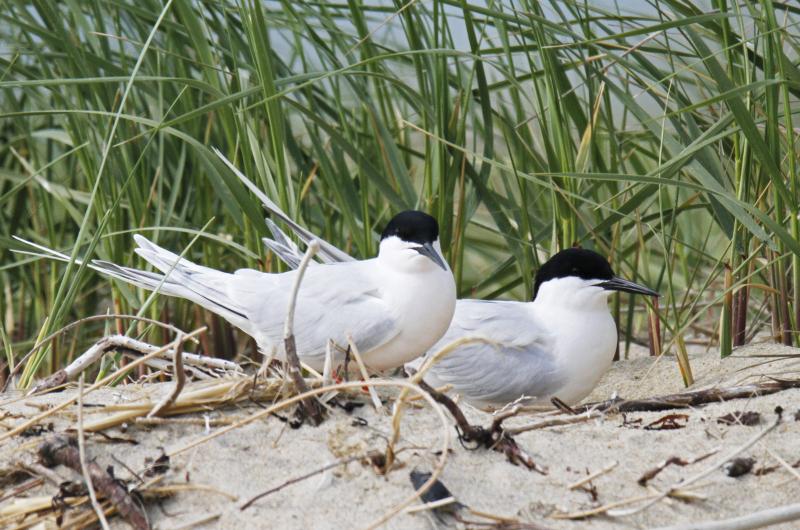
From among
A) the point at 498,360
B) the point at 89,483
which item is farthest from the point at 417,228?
the point at 89,483

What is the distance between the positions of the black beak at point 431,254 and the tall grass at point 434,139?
0.26 meters

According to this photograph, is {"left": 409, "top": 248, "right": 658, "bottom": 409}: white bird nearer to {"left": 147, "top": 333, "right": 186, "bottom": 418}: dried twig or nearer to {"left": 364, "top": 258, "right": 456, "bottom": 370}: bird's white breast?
{"left": 364, "top": 258, "right": 456, "bottom": 370}: bird's white breast

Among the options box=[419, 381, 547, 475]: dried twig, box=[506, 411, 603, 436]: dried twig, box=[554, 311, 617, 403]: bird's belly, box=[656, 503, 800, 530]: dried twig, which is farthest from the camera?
box=[554, 311, 617, 403]: bird's belly

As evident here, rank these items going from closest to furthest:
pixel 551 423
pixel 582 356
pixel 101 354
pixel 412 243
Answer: pixel 551 423
pixel 101 354
pixel 412 243
pixel 582 356

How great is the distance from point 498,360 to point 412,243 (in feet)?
1.54

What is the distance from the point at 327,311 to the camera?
272cm

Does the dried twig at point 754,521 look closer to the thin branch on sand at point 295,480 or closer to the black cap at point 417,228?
the thin branch on sand at point 295,480

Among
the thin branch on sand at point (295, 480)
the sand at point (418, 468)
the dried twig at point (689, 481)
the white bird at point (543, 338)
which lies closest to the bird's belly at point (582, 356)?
the white bird at point (543, 338)

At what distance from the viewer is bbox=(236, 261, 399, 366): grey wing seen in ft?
8.61

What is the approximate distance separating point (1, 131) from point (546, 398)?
284 centimetres

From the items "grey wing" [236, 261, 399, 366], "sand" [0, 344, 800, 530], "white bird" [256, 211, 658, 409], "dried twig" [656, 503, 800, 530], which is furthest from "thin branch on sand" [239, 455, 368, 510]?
"white bird" [256, 211, 658, 409]

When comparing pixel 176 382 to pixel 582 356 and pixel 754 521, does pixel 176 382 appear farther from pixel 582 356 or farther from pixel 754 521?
pixel 582 356

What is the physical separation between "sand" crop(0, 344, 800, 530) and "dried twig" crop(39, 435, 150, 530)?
30 mm

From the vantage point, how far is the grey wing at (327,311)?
2623 mm
